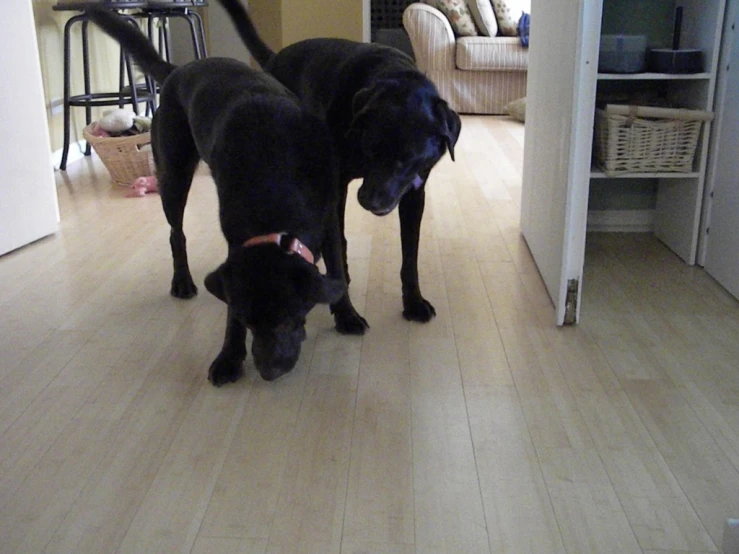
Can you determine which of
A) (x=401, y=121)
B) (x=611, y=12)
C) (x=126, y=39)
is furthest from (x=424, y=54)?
(x=401, y=121)

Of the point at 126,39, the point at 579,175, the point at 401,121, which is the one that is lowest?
the point at 579,175

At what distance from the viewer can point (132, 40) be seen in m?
2.17

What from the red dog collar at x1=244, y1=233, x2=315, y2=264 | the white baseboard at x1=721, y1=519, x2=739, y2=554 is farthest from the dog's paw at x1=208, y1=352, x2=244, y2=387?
the white baseboard at x1=721, y1=519, x2=739, y2=554

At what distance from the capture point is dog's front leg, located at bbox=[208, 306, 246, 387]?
1676mm

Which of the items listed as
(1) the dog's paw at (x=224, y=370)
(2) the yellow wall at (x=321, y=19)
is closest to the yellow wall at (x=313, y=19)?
(2) the yellow wall at (x=321, y=19)

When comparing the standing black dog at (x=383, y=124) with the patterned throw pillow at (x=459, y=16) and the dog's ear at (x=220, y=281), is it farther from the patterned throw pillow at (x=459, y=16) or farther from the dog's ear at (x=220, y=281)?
the patterned throw pillow at (x=459, y=16)

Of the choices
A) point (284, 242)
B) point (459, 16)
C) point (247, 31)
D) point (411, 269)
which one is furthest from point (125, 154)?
point (459, 16)

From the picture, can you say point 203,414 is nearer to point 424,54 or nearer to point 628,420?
point 628,420

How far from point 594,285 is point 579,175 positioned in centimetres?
53

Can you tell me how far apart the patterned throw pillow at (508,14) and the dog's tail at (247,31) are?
363 cm

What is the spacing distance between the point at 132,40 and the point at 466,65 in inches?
143

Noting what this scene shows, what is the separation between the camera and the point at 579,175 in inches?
71.0

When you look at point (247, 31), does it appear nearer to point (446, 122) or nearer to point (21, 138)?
point (21, 138)

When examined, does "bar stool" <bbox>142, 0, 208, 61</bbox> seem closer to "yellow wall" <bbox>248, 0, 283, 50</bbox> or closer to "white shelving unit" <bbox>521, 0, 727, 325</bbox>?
"yellow wall" <bbox>248, 0, 283, 50</bbox>
